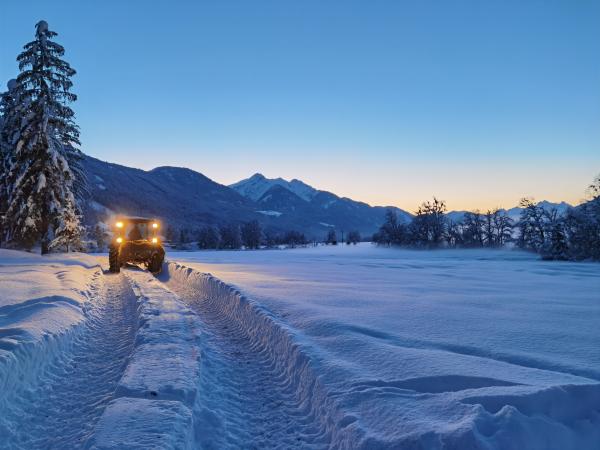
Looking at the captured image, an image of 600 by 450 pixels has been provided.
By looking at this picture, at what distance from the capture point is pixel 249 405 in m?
4.46

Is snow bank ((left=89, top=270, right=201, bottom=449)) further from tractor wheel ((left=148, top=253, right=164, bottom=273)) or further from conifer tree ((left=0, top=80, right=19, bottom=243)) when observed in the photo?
conifer tree ((left=0, top=80, right=19, bottom=243))

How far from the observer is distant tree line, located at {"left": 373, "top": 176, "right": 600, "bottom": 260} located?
3997 centimetres

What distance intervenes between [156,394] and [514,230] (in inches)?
3172

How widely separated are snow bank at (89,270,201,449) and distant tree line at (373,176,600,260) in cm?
4513

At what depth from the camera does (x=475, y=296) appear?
10.4 meters

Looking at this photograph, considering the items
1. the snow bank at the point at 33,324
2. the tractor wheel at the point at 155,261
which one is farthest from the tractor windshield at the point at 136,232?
the snow bank at the point at 33,324

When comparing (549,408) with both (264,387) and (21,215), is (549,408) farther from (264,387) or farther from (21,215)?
(21,215)

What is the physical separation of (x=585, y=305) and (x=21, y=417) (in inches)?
433

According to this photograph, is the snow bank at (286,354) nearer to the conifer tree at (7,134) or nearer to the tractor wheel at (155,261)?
the tractor wheel at (155,261)

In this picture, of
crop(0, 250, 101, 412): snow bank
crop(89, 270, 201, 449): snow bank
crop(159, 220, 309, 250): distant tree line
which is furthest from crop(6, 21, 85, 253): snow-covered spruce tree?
crop(159, 220, 309, 250): distant tree line

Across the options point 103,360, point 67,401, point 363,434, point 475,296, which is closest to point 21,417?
point 67,401

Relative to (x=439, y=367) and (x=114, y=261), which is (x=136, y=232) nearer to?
(x=114, y=261)

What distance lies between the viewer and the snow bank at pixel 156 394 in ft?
11.0

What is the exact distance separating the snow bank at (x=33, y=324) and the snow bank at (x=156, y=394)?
121 centimetres
